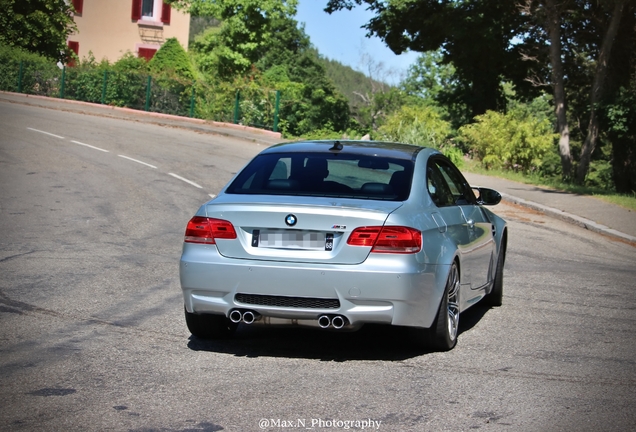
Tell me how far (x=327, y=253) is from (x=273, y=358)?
0.91 m

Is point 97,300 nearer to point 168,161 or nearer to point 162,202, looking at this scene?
point 162,202

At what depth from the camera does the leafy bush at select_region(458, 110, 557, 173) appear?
101 feet

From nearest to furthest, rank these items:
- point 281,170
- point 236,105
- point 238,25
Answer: point 281,170 < point 236,105 < point 238,25

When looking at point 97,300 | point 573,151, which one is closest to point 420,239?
point 97,300

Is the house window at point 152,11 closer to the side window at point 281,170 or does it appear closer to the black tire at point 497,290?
the black tire at point 497,290

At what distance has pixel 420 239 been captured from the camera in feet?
21.6

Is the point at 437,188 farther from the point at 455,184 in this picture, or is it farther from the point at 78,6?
the point at 78,6

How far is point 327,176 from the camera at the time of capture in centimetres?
718

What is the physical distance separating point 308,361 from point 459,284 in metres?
1.39

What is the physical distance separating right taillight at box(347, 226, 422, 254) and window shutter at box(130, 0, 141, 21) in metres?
53.4

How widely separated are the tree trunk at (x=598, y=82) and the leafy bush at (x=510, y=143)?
3.89ft

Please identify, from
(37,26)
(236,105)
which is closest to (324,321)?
(236,105)

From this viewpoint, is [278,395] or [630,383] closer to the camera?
[278,395]

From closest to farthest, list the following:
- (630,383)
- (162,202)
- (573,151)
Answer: (630,383)
(162,202)
(573,151)
